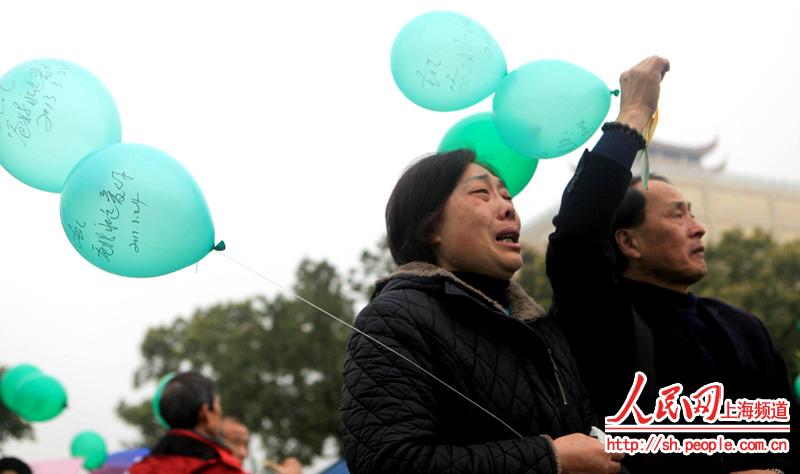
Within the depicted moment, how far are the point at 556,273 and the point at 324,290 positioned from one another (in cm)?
1572

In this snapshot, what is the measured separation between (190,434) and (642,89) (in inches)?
83.7

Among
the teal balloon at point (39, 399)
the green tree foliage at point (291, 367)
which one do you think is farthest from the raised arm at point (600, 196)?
the green tree foliage at point (291, 367)

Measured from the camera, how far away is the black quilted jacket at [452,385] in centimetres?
148

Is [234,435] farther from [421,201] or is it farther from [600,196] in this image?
[600,196]

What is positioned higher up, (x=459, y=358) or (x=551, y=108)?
(x=551, y=108)

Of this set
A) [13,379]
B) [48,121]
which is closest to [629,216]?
[48,121]

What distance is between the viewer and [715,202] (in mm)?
34062

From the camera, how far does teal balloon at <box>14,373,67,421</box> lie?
16.8 feet

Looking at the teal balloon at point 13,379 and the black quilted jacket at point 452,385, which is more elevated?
the black quilted jacket at point 452,385

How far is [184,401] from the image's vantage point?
3.10 metres

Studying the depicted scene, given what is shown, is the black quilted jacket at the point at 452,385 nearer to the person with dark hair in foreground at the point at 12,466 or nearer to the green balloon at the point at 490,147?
the green balloon at the point at 490,147

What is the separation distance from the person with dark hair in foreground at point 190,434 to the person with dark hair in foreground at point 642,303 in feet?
5.03

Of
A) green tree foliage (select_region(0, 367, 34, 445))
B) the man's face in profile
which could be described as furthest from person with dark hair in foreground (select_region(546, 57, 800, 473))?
green tree foliage (select_region(0, 367, 34, 445))

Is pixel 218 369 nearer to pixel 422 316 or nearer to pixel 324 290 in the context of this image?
pixel 324 290
